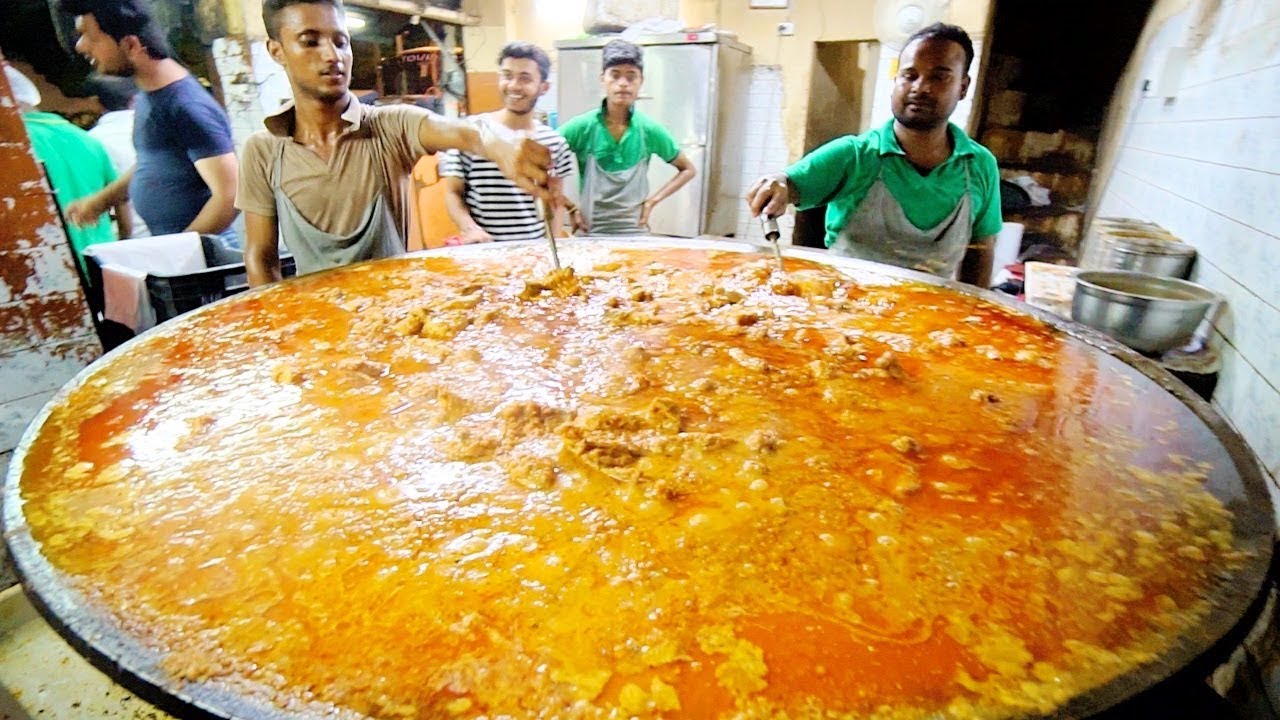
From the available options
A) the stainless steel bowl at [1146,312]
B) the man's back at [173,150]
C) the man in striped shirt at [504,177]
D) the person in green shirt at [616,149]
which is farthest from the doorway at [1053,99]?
the man's back at [173,150]

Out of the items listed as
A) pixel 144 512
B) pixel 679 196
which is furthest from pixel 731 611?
pixel 679 196

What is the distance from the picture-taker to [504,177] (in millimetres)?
3836

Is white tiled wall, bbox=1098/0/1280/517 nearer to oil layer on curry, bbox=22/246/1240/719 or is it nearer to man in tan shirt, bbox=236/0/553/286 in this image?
oil layer on curry, bbox=22/246/1240/719

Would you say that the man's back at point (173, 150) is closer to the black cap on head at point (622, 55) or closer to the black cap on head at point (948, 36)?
the black cap on head at point (622, 55)

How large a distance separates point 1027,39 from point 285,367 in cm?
958

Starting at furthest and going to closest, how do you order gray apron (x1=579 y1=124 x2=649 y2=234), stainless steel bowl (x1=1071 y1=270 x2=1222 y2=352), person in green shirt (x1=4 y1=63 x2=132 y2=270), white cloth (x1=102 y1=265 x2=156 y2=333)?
gray apron (x1=579 y1=124 x2=649 y2=234) → person in green shirt (x1=4 y1=63 x2=132 y2=270) → white cloth (x1=102 y1=265 x2=156 y2=333) → stainless steel bowl (x1=1071 y1=270 x2=1222 y2=352)

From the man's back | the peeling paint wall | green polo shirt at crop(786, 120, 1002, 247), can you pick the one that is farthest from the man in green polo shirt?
the man's back

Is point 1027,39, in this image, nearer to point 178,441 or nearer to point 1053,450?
point 1053,450

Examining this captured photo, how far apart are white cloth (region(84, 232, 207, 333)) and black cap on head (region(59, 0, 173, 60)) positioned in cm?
166

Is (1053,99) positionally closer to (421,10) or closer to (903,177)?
(903,177)

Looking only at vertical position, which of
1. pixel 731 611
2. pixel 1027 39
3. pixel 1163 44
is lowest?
pixel 731 611

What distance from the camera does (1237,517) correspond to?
3.70 feet

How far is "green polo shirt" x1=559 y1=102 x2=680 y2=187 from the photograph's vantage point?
4672 mm

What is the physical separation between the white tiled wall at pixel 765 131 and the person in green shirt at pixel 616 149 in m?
3.57
